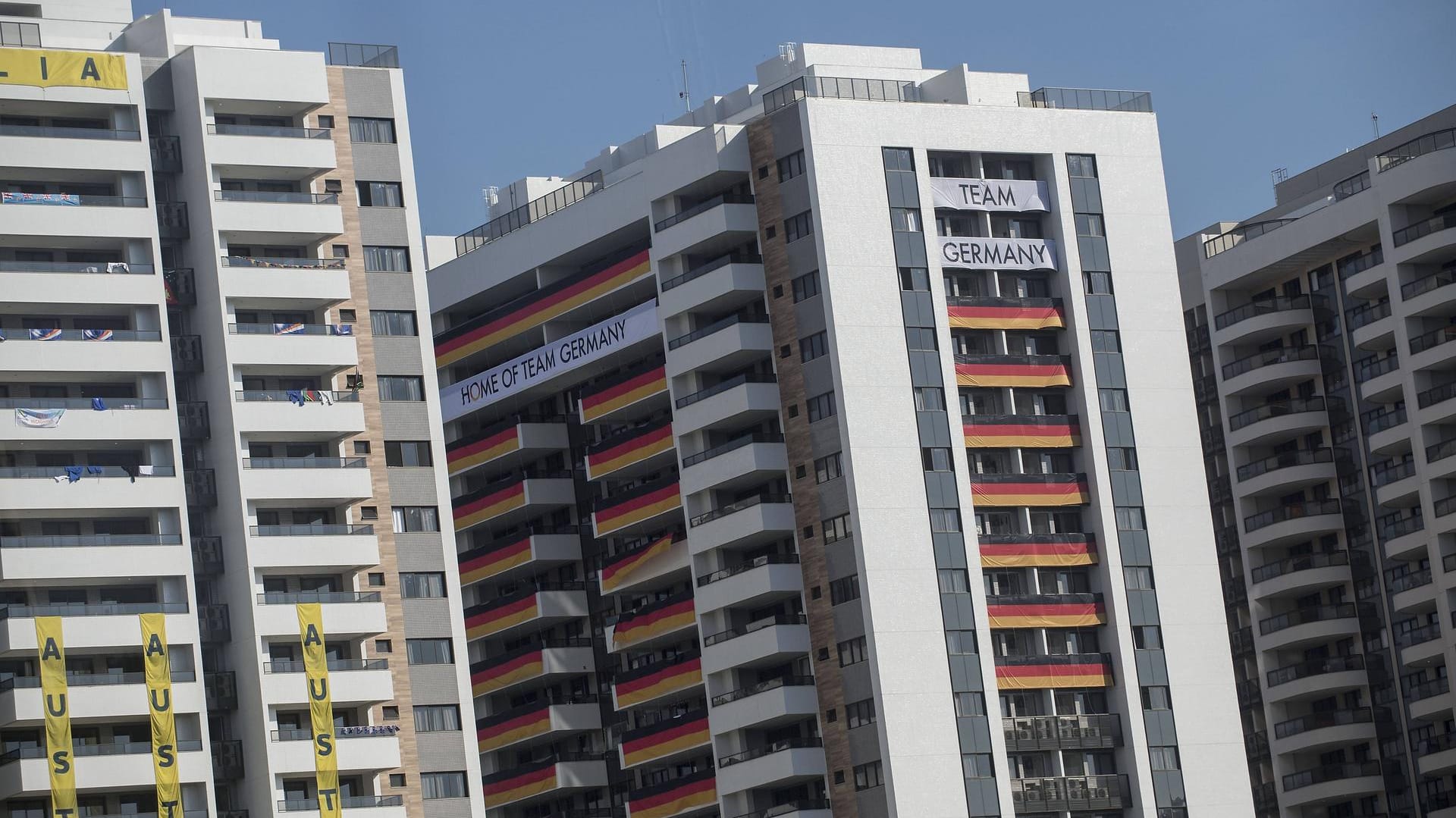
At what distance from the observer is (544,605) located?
137500 millimetres

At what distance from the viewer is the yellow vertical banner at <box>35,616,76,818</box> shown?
101562mm

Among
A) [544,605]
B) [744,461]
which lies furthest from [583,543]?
[744,461]

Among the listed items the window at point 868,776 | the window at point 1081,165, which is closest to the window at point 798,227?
the window at point 1081,165

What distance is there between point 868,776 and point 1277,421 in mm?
45185

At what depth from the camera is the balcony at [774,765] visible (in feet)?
397

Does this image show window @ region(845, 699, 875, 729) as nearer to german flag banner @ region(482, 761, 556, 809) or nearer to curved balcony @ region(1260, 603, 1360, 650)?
german flag banner @ region(482, 761, 556, 809)

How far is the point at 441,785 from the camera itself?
370ft

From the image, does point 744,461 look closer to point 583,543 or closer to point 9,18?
point 583,543

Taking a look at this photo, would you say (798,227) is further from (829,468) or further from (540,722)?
(540,722)

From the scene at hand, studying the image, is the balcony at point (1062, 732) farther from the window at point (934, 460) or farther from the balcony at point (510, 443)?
the balcony at point (510, 443)

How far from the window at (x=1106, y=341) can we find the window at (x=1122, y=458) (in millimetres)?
5193

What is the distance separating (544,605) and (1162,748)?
34620 mm

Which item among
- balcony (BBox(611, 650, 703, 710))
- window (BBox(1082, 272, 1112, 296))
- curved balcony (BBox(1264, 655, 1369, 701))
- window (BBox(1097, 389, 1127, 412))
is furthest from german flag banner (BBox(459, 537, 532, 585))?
curved balcony (BBox(1264, 655, 1369, 701))

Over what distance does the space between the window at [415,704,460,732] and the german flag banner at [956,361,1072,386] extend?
30.3 meters
